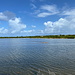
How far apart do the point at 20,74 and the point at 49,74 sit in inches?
163

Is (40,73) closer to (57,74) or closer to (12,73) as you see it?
(57,74)

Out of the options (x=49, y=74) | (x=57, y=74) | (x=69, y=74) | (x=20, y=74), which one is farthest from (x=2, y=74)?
(x=69, y=74)

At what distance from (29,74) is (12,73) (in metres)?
2.58

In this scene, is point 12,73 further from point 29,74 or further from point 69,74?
point 69,74

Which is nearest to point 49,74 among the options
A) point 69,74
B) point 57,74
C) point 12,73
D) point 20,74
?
point 57,74

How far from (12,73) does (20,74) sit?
4.42 ft

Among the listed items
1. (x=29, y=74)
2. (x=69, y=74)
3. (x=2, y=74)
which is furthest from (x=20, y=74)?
(x=69, y=74)

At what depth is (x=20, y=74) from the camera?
51.2ft

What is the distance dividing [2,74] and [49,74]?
670cm

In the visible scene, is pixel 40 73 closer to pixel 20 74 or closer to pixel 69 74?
pixel 20 74

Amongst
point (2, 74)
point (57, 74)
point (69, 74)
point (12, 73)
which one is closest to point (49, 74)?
point (57, 74)

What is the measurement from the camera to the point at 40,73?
52.4ft

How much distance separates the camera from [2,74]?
15.5 meters

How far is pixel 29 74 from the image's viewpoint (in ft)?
51.3
